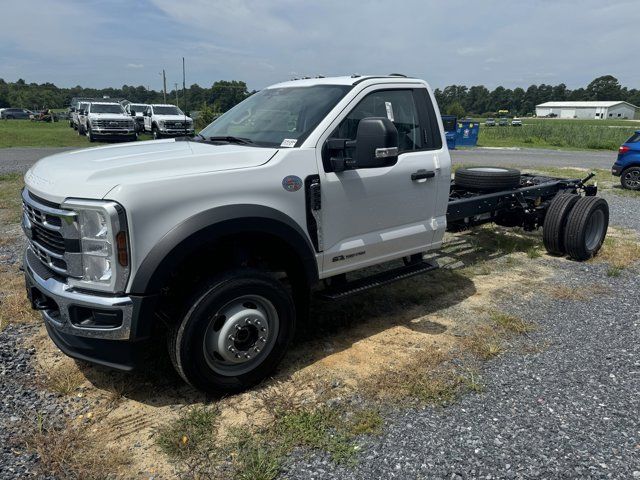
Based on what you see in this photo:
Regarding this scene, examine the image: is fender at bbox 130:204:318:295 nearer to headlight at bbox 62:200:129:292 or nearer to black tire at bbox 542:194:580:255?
headlight at bbox 62:200:129:292

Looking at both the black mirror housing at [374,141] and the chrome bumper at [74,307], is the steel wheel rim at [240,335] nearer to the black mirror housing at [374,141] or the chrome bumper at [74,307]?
the chrome bumper at [74,307]

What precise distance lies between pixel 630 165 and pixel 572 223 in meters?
7.83

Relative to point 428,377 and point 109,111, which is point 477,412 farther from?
point 109,111

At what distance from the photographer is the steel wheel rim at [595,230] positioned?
254 inches

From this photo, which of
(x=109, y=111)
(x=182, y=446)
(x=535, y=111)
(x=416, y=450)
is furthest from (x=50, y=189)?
(x=535, y=111)

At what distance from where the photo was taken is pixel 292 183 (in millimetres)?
3383

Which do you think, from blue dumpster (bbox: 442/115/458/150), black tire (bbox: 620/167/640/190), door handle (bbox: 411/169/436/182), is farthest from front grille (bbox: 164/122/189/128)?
door handle (bbox: 411/169/436/182)

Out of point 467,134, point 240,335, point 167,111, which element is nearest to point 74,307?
point 240,335

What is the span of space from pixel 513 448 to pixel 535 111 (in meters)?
169

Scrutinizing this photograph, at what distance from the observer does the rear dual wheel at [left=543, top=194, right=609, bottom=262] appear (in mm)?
6152

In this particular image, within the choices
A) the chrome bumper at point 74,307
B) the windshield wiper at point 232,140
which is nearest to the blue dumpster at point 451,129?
the windshield wiper at point 232,140

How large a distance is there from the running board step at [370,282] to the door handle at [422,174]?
31.8 inches

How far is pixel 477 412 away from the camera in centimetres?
316

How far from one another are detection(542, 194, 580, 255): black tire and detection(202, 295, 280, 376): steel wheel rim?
439cm
